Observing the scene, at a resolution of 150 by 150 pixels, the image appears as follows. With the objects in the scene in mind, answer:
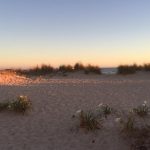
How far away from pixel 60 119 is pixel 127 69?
1178 cm

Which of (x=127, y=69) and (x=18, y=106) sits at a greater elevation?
(x=127, y=69)

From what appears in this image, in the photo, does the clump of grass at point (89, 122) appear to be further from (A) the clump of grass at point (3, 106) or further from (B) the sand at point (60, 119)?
(A) the clump of grass at point (3, 106)

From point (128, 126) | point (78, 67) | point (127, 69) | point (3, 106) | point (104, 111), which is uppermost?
point (78, 67)

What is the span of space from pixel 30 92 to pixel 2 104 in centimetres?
245

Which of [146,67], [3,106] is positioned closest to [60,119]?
[3,106]

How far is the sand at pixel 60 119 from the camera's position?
8.17 meters

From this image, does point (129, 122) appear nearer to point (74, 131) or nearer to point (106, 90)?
point (74, 131)

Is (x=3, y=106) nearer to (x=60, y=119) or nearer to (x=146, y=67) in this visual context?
(x=60, y=119)

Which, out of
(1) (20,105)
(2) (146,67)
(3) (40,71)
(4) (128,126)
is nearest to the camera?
(4) (128,126)

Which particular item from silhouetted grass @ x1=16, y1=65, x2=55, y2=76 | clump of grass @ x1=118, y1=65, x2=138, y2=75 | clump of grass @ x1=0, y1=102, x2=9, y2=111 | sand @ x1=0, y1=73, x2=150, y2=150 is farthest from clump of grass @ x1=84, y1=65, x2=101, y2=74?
clump of grass @ x1=0, y1=102, x2=9, y2=111

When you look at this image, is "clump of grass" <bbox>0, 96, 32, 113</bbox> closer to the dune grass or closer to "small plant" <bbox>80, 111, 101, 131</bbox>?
"small plant" <bbox>80, 111, 101, 131</bbox>

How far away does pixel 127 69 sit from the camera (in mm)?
20859

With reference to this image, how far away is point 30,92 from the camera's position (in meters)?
12.6

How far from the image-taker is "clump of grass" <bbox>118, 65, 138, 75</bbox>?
20.3 meters
